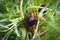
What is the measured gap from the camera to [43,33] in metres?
0.98

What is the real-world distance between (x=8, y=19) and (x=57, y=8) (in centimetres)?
19

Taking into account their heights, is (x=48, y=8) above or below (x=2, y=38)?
above

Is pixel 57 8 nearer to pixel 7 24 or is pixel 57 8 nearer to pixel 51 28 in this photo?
pixel 51 28

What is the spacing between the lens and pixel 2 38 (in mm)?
1007

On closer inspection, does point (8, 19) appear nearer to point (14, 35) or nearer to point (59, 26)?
point (14, 35)

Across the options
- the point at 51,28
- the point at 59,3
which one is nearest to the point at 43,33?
the point at 51,28

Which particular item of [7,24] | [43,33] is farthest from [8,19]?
[43,33]

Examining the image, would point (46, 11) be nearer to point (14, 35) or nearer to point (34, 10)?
point (34, 10)

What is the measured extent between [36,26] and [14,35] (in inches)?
3.7

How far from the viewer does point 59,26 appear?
3.17 feet

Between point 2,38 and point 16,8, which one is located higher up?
point 16,8

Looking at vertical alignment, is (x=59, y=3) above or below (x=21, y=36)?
above

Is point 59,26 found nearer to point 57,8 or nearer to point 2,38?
point 57,8

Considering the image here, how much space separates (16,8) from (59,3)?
17 centimetres
